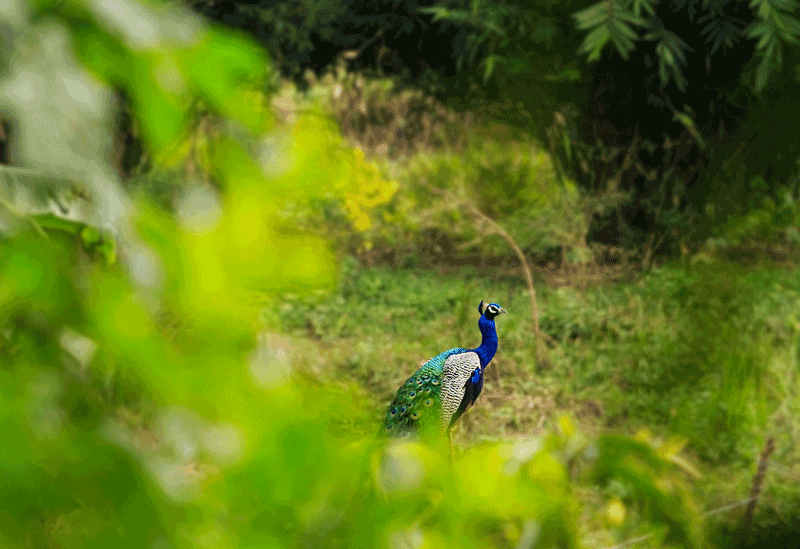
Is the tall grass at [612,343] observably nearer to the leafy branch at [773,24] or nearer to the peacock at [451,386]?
the peacock at [451,386]

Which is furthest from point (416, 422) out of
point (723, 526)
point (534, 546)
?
point (723, 526)

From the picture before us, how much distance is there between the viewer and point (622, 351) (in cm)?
452

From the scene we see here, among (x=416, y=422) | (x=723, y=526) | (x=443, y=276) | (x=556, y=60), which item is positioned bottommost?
(x=443, y=276)

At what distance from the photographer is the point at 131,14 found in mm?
599

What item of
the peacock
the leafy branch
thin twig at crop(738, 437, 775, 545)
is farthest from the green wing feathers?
the leafy branch

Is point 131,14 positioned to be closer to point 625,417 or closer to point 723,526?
point 723,526

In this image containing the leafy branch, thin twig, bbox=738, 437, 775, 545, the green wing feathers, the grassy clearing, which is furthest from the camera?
the leafy branch

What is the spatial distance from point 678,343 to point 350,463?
421 cm

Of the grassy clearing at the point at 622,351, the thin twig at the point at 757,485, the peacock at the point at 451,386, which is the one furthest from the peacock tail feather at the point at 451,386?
the grassy clearing at the point at 622,351

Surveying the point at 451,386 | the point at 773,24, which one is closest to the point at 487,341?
the point at 451,386

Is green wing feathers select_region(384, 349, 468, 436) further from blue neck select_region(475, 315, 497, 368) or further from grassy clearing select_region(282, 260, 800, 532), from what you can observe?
grassy clearing select_region(282, 260, 800, 532)

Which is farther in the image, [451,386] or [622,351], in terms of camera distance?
[622,351]

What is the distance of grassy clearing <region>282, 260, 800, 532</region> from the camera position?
150 inches

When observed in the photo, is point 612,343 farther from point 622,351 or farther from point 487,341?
point 487,341
